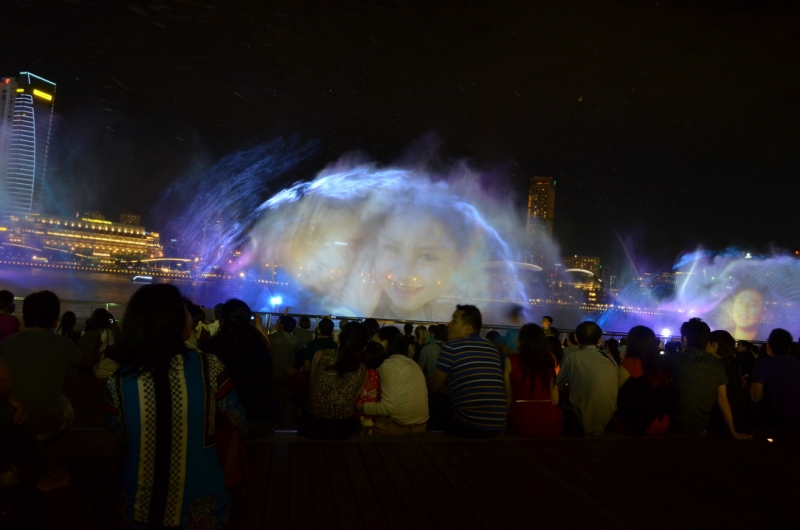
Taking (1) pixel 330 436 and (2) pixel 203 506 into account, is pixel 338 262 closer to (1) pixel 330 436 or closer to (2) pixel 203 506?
(1) pixel 330 436

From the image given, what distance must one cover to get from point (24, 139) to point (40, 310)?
20337 centimetres

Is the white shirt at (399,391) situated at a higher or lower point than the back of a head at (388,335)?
lower

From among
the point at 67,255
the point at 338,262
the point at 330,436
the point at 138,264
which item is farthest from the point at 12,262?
the point at 330,436

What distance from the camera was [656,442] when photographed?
5918 millimetres

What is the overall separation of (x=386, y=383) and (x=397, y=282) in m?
24.2

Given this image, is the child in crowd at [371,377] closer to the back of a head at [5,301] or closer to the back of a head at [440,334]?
the back of a head at [440,334]

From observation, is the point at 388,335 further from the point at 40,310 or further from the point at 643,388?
the point at 40,310

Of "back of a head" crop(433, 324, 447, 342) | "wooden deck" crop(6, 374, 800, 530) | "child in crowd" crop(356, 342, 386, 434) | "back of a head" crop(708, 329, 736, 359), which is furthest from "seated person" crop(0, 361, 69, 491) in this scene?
"back of a head" crop(708, 329, 736, 359)

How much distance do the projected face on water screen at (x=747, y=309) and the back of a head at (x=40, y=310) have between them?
54.3 metres

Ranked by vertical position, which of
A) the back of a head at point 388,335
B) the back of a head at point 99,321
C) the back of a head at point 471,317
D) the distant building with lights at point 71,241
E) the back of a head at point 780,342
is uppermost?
the distant building with lights at point 71,241

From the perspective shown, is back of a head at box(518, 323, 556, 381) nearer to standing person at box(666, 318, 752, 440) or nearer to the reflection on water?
standing person at box(666, 318, 752, 440)

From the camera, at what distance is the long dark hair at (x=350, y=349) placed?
5.03 m

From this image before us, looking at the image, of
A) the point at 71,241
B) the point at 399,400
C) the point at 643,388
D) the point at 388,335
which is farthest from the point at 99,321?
the point at 71,241

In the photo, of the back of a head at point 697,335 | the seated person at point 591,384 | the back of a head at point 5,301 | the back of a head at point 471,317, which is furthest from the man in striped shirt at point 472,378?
the back of a head at point 5,301
